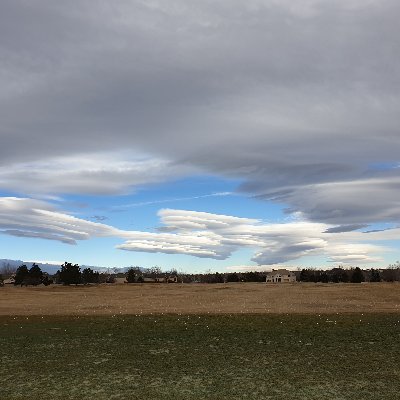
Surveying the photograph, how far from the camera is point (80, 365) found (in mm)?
19812

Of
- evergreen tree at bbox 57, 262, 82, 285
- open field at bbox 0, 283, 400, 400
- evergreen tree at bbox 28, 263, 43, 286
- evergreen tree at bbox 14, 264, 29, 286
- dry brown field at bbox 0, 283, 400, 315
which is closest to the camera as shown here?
open field at bbox 0, 283, 400, 400

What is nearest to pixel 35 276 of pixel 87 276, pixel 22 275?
pixel 22 275

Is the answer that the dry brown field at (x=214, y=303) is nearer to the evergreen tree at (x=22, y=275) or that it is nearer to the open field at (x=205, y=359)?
the open field at (x=205, y=359)

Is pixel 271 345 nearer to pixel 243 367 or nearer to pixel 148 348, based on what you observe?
pixel 243 367

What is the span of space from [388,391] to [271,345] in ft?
25.2

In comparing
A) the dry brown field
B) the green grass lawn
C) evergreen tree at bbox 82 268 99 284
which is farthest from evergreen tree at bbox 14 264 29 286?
the green grass lawn

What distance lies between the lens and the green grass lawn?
16.3m

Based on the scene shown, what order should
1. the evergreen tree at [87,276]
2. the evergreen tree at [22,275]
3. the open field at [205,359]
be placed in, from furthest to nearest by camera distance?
the evergreen tree at [87,276], the evergreen tree at [22,275], the open field at [205,359]

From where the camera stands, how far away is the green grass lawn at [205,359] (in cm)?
1631

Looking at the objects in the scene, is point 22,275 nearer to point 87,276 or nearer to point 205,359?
point 87,276

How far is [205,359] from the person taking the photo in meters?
20.6

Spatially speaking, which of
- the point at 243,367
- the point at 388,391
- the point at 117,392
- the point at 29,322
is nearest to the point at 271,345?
the point at 243,367

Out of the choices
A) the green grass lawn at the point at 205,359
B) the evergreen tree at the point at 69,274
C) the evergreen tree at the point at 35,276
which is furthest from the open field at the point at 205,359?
the evergreen tree at the point at 35,276

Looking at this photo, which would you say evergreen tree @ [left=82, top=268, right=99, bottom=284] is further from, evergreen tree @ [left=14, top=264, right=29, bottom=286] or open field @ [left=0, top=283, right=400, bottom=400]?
open field @ [left=0, top=283, right=400, bottom=400]
